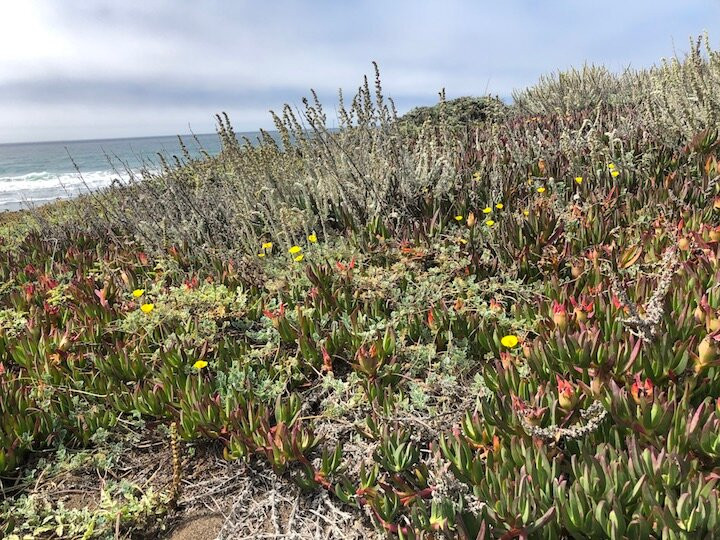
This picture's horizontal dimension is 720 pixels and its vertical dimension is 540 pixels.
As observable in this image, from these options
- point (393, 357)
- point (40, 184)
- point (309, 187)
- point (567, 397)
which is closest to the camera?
point (567, 397)

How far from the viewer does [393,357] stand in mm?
2572

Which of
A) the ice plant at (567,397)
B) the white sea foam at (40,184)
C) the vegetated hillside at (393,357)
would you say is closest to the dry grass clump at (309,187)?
the vegetated hillside at (393,357)

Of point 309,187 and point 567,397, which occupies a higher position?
point 309,187

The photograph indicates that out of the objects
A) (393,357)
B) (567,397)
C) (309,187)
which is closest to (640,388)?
(567,397)

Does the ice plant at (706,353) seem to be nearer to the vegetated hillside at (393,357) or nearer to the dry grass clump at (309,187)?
the vegetated hillside at (393,357)

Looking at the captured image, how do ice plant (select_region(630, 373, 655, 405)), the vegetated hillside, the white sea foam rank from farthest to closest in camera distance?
the white sea foam
ice plant (select_region(630, 373, 655, 405))
the vegetated hillside

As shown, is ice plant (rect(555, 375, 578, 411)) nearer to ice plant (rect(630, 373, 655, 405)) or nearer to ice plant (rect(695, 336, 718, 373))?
ice plant (rect(630, 373, 655, 405))

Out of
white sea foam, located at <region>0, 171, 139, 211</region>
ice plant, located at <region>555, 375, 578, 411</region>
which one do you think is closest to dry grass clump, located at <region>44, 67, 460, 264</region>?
ice plant, located at <region>555, 375, 578, 411</region>

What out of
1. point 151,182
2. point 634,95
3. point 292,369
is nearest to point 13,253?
point 151,182

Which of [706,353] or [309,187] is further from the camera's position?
[309,187]

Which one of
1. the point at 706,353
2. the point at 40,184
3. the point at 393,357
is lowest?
the point at 393,357

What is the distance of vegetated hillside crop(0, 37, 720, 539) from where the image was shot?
1.75 m

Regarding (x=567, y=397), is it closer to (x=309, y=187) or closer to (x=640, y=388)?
(x=640, y=388)

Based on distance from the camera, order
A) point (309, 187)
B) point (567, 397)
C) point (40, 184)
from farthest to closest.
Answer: point (40, 184), point (309, 187), point (567, 397)
